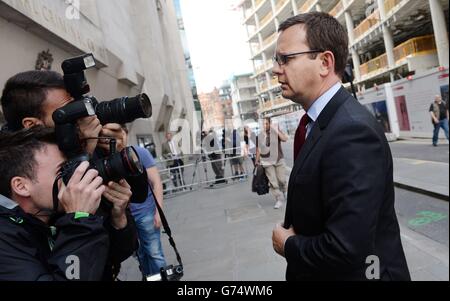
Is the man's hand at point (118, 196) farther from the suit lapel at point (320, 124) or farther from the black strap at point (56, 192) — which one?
the suit lapel at point (320, 124)

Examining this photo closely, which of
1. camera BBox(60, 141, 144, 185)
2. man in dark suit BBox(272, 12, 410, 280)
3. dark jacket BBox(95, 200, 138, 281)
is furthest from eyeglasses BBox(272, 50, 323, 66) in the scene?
dark jacket BBox(95, 200, 138, 281)

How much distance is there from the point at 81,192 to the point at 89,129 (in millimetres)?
232

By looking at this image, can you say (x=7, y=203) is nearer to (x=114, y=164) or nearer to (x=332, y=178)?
(x=114, y=164)

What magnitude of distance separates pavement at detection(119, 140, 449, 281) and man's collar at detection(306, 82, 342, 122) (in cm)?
83

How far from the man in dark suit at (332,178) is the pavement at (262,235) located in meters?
0.83

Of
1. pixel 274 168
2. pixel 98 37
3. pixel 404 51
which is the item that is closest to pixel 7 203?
pixel 98 37

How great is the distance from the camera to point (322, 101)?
111cm

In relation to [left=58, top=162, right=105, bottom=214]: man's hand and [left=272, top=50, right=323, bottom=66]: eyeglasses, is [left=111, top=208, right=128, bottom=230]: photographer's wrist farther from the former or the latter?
[left=272, top=50, right=323, bottom=66]: eyeglasses

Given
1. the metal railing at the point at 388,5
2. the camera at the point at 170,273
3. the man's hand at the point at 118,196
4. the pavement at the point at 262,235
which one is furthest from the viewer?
the pavement at the point at 262,235

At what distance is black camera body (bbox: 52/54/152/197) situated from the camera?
100cm

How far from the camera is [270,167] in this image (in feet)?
14.9

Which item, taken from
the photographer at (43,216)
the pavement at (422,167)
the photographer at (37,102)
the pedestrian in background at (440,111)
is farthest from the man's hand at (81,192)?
the pavement at (422,167)

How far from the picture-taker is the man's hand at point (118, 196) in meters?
1.21
